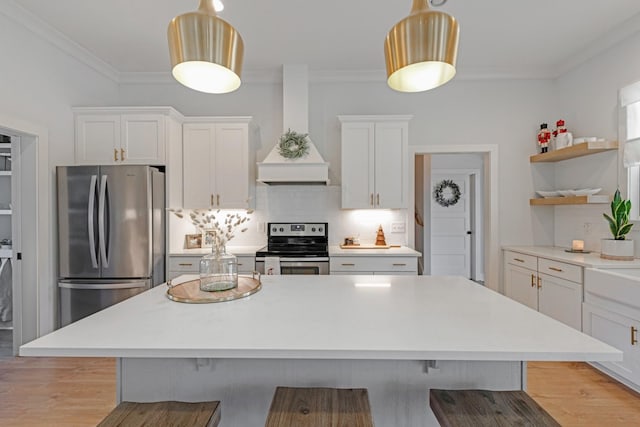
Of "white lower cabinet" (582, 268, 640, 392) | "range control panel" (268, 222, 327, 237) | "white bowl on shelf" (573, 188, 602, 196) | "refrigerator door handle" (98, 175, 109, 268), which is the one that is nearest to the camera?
"white lower cabinet" (582, 268, 640, 392)

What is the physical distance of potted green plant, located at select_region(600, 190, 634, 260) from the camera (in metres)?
2.73

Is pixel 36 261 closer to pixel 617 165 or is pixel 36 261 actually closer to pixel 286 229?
pixel 286 229

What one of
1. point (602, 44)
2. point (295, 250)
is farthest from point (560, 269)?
point (295, 250)

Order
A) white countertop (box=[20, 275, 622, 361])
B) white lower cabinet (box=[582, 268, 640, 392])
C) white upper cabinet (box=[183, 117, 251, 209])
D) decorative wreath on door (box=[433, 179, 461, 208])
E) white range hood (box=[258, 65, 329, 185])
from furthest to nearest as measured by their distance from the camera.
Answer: decorative wreath on door (box=[433, 179, 461, 208]), white upper cabinet (box=[183, 117, 251, 209]), white range hood (box=[258, 65, 329, 185]), white lower cabinet (box=[582, 268, 640, 392]), white countertop (box=[20, 275, 622, 361])

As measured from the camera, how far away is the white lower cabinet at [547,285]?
2.73 meters

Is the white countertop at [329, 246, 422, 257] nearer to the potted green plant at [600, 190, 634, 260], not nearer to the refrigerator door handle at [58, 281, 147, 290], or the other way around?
the potted green plant at [600, 190, 634, 260]

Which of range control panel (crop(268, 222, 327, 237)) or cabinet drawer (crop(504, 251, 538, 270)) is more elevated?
range control panel (crop(268, 222, 327, 237))

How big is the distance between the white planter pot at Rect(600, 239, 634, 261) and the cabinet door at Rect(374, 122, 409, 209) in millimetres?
1768

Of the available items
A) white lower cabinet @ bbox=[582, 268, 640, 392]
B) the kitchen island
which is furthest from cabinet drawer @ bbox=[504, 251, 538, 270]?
the kitchen island

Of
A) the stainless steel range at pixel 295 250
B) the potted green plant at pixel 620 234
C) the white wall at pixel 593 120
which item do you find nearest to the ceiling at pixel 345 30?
the white wall at pixel 593 120

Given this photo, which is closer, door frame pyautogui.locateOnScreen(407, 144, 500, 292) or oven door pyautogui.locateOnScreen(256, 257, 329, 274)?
oven door pyautogui.locateOnScreen(256, 257, 329, 274)

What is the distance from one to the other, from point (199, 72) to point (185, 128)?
2.46 m

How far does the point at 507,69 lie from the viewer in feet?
12.4

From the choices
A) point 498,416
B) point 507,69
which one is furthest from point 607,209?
point 498,416
